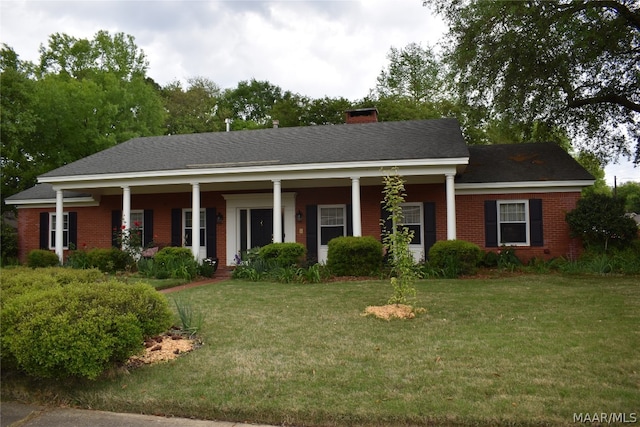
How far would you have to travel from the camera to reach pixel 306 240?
1591 centimetres

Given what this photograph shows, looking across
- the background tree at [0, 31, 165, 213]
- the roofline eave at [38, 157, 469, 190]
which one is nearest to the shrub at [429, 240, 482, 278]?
the roofline eave at [38, 157, 469, 190]

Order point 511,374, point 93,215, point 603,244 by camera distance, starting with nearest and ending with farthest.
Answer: point 511,374
point 603,244
point 93,215

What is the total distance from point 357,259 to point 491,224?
16.4 ft

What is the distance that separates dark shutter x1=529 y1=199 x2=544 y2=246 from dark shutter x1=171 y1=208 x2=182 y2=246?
11.8 metres

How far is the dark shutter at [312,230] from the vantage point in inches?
623

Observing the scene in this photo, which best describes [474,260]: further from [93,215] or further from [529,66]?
[93,215]

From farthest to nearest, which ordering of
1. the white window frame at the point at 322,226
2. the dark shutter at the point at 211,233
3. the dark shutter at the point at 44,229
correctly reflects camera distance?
the dark shutter at the point at 44,229 → the dark shutter at the point at 211,233 → the white window frame at the point at 322,226

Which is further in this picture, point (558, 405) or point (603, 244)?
point (603, 244)

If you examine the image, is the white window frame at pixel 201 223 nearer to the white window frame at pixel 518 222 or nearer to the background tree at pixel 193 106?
the white window frame at pixel 518 222

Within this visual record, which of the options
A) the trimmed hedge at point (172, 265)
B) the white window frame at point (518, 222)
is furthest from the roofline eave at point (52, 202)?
the white window frame at point (518, 222)

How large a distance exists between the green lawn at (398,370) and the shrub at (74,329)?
1.16ft

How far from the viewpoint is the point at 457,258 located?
1205cm

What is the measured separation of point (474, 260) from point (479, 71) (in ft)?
20.8

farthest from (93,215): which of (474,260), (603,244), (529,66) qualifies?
(603,244)
